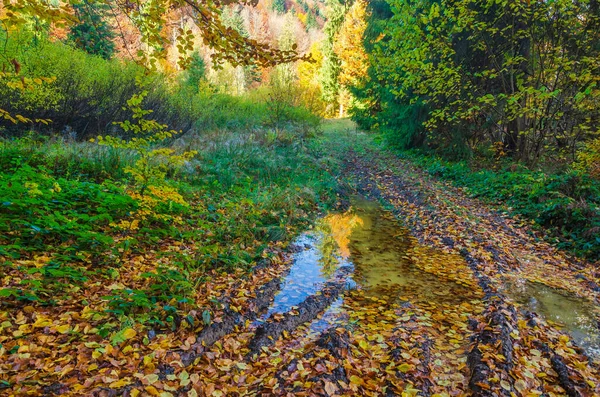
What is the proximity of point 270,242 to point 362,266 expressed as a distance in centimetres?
160

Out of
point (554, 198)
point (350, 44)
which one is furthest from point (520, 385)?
point (350, 44)

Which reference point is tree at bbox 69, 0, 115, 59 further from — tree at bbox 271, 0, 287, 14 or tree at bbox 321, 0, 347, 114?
tree at bbox 271, 0, 287, 14

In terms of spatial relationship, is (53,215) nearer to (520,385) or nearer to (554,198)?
(520,385)

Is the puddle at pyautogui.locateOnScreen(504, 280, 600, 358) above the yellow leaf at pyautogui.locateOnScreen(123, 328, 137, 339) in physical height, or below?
below

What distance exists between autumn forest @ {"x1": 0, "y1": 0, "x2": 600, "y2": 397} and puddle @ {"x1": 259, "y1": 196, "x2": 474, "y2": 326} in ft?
0.13

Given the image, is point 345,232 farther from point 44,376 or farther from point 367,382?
point 44,376

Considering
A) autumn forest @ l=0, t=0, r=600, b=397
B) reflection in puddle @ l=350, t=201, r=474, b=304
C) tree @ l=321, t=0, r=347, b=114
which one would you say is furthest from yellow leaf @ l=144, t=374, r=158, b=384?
tree @ l=321, t=0, r=347, b=114

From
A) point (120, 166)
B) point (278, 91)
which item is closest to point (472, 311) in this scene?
point (120, 166)

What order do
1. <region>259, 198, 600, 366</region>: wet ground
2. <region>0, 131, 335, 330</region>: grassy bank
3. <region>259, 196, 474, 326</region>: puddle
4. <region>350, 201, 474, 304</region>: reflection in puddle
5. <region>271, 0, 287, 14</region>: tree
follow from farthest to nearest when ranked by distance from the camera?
<region>271, 0, 287, 14</region>: tree < <region>350, 201, 474, 304</region>: reflection in puddle < <region>259, 196, 474, 326</region>: puddle < <region>259, 198, 600, 366</region>: wet ground < <region>0, 131, 335, 330</region>: grassy bank

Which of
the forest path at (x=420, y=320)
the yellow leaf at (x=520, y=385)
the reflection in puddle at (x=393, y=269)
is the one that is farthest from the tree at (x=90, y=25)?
the reflection in puddle at (x=393, y=269)

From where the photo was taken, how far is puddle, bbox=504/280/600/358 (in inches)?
144

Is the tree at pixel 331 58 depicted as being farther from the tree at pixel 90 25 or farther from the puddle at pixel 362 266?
the tree at pixel 90 25

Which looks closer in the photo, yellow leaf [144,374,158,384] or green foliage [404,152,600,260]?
yellow leaf [144,374,158,384]

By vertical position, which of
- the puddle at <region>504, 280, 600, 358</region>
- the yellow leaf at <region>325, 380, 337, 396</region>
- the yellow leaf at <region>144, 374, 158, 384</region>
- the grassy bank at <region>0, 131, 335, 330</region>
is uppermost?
the grassy bank at <region>0, 131, 335, 330</region>
